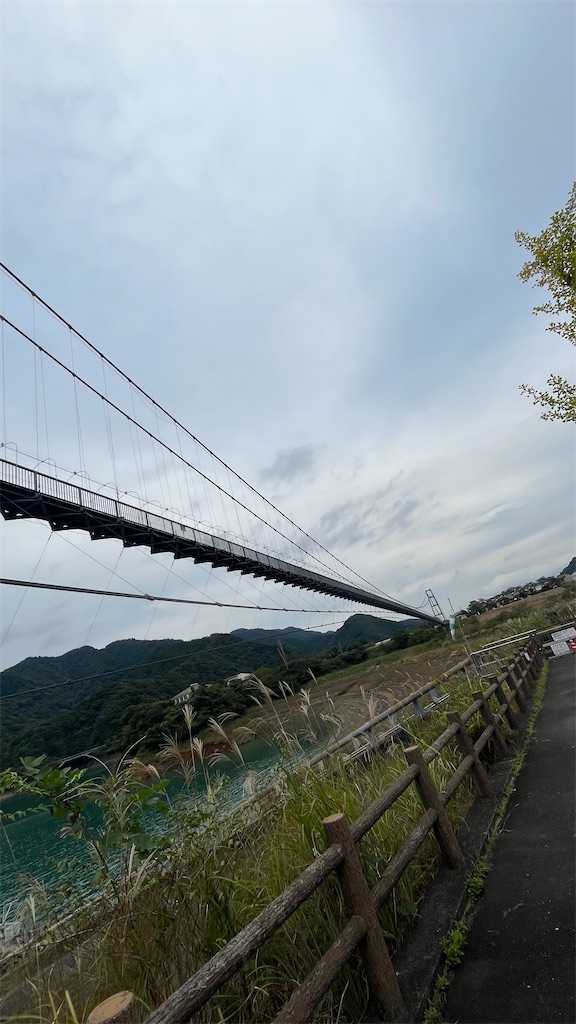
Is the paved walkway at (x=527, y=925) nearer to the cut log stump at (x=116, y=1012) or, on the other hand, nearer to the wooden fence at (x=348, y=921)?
the wooden fence at (x=348, y=921)

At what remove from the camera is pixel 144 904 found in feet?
6.59

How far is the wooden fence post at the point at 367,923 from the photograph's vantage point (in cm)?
181

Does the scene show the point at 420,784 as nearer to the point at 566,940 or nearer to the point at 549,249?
the point at 566,940

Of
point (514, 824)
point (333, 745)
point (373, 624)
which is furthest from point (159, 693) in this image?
point (373, 624)

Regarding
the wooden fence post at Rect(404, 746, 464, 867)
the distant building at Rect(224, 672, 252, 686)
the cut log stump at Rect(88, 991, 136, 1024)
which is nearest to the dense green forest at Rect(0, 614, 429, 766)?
the distant building at Rect(224, 672, 252, 686)

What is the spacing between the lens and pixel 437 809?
2.69 meters

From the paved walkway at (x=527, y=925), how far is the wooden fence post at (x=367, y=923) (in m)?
0.21

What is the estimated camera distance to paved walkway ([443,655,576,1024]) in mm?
1688

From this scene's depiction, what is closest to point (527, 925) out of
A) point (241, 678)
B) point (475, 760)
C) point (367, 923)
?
point (367, 923)

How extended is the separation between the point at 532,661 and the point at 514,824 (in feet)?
23.0

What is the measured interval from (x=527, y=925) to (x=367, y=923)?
788mm

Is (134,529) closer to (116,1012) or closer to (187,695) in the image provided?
(187,695)

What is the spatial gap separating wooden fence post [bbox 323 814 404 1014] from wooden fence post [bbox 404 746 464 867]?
2.88ft

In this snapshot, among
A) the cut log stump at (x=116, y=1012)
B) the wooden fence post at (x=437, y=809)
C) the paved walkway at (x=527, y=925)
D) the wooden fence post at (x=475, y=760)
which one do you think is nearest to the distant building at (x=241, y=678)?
the wooden fence post at (x=437, y=809)
